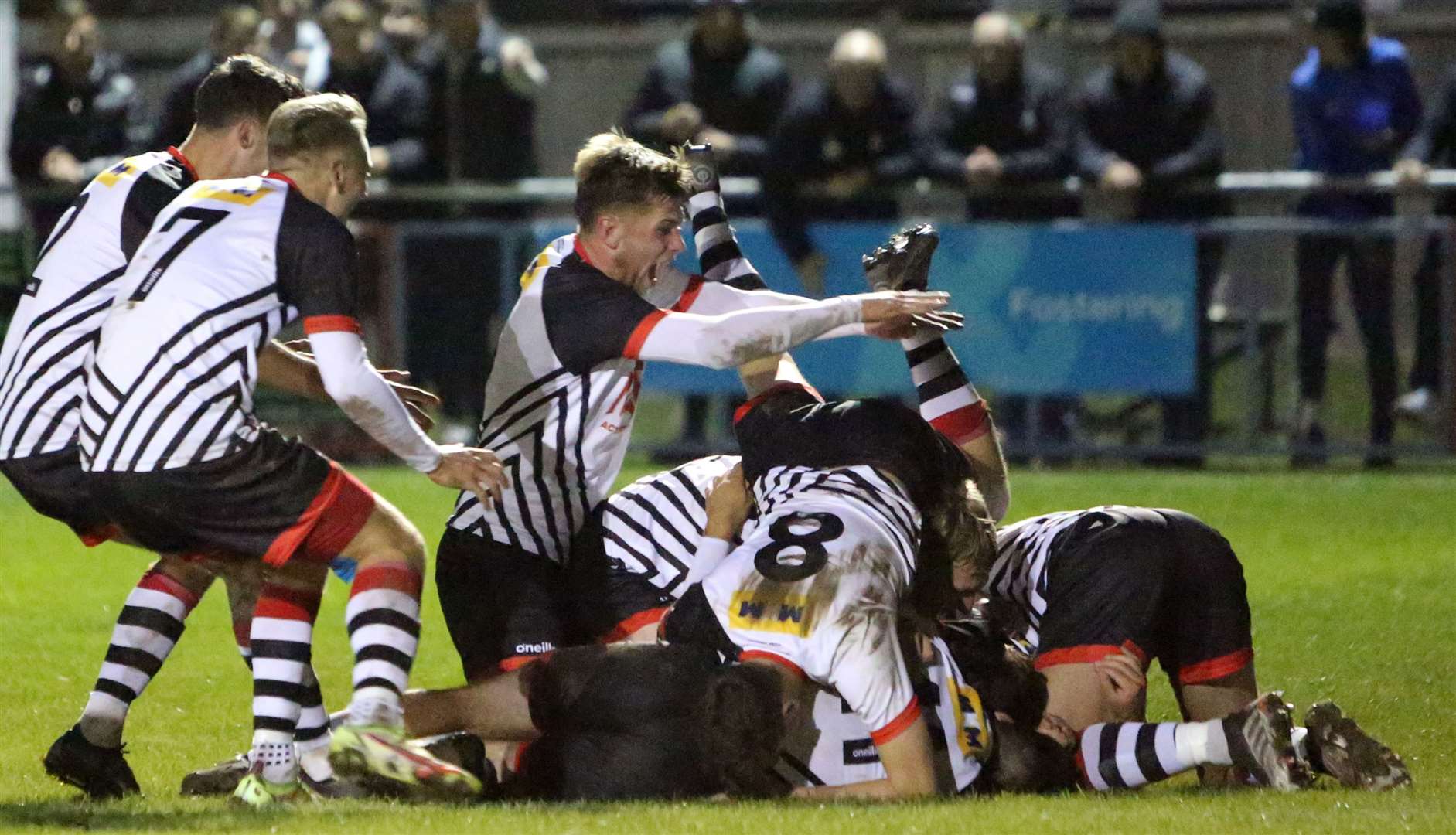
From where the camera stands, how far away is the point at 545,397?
6.28 meters

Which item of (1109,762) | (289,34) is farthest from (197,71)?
(1109,762)

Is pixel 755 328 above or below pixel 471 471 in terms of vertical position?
above

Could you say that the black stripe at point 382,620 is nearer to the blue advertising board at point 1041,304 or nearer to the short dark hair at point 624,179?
the short dark hair at point 624,179

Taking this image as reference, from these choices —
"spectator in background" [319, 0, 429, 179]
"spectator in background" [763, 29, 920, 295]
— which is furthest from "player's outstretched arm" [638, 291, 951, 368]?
"spectator in background" [319, 0, 429, 179]

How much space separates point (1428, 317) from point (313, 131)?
7.62 metres

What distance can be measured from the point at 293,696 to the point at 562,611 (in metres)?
1.06

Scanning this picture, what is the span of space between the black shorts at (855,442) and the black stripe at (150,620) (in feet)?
5.34

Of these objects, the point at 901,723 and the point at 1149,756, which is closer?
the point at 901,723

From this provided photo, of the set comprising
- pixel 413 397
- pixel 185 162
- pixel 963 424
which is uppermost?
pixel 185 162

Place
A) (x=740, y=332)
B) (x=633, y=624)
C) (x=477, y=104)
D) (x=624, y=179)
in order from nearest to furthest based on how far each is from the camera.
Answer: (x=740, y=332) → (x=624, y=179) → (x=633, y=624) → (x=477, y=104)

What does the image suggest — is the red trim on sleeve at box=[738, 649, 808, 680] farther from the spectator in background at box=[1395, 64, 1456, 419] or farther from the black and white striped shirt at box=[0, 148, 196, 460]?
the spectator in background at box=[1395, 64, 1456, 419]

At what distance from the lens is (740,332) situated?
584 centimetres

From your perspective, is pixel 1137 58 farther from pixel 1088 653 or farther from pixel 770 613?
pixel 770 613

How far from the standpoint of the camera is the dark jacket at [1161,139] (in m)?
12.0
